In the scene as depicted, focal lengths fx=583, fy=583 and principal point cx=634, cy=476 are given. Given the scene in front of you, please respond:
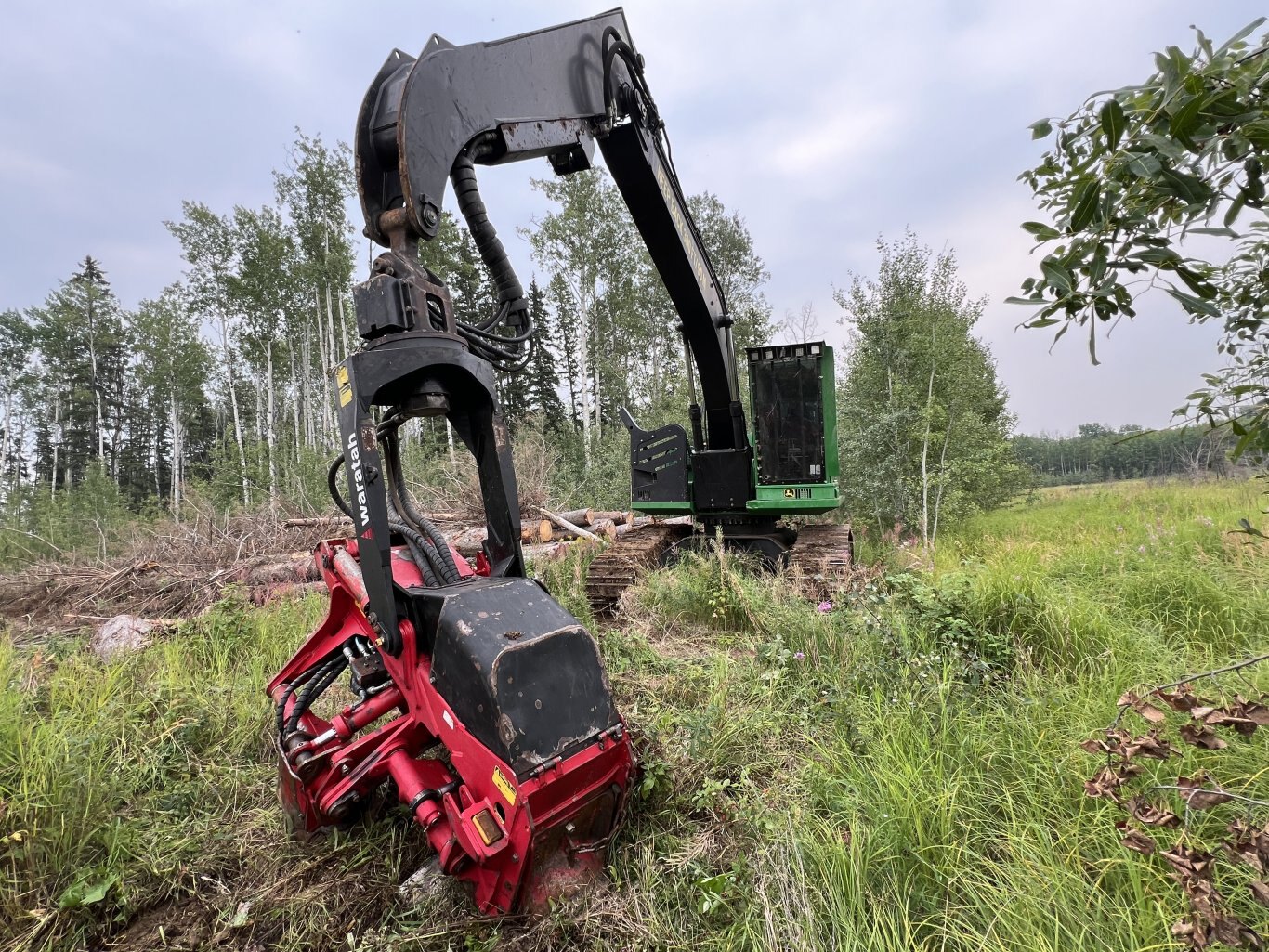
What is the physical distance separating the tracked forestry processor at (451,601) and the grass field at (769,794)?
27 centimetres

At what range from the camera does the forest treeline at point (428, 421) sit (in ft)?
34.1

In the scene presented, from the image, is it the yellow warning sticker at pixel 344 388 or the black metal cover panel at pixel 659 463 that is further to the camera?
the black metal cover panel at pixel 659 463

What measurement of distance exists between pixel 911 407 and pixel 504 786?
997 cm

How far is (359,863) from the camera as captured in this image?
223cm

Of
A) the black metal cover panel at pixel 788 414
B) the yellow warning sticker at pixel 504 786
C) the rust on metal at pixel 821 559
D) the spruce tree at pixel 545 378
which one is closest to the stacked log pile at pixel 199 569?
the black metal cover panel at pixel 788 414

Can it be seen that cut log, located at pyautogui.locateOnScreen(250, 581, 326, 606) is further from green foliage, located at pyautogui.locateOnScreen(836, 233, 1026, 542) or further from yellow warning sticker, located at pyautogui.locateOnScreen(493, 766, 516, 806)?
green foliage, located at pyautogui.locateOnScreen(836, 233, 1026, 542)

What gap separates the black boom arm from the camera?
2215 millimetres

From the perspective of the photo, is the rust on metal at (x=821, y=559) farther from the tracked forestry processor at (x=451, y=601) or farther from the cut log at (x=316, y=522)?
the cut log at (x=316, y=522)

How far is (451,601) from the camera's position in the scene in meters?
1.87

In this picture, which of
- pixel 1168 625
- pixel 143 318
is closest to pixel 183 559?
pixel 1168 625

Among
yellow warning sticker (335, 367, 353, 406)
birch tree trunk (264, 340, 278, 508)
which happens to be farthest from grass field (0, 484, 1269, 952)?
birch tree trunk (264, 340, 278, 508)

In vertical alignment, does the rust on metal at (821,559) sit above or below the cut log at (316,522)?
below

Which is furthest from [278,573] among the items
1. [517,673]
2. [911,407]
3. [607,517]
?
[911,407]

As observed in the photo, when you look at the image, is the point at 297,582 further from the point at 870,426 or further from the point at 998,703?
the point at 870,426
